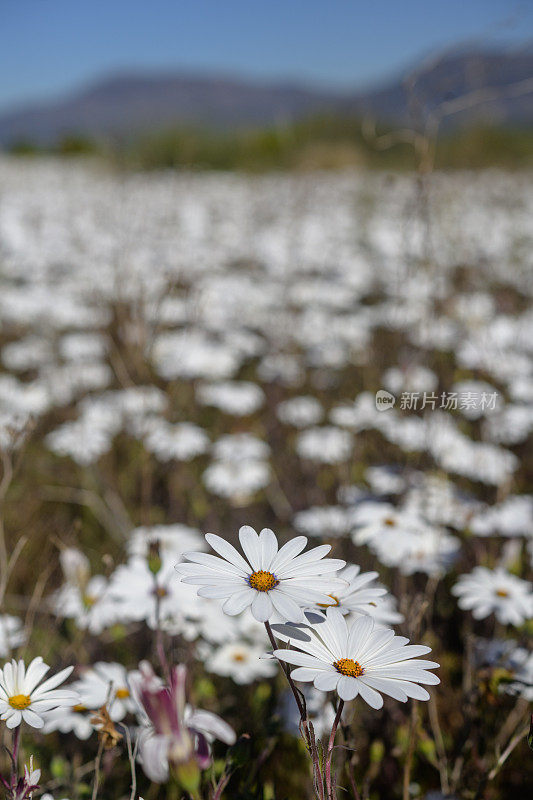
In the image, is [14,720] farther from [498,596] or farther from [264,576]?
[498,596]

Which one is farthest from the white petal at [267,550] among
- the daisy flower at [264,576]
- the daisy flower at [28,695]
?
the daisy flower at [28,695]

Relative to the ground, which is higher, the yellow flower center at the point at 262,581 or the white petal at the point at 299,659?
the yellow flower center at the point at 262,581

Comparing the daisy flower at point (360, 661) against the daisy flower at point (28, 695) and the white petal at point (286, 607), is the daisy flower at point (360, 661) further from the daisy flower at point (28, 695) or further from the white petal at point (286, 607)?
the daisy flower at point (28, 695)

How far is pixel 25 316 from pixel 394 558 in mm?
3114

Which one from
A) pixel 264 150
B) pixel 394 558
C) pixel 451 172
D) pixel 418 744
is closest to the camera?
pixel 418 744

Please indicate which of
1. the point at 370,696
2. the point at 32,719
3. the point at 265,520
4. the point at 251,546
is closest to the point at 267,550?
the point at 251,546

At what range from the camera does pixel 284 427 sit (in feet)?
11.9

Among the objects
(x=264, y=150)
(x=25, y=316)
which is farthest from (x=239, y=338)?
(x=264, y=150)

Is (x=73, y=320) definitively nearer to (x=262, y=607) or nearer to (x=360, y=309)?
(x=360, y=309)

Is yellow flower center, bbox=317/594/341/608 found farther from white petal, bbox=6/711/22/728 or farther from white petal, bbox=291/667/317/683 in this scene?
white petal, bbox=6/711/22/728

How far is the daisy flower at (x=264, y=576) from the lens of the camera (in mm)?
765

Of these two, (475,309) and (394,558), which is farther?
(475,309)

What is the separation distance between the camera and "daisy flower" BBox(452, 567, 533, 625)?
4.87 feet

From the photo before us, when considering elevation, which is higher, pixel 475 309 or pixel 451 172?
pixel 451 172
